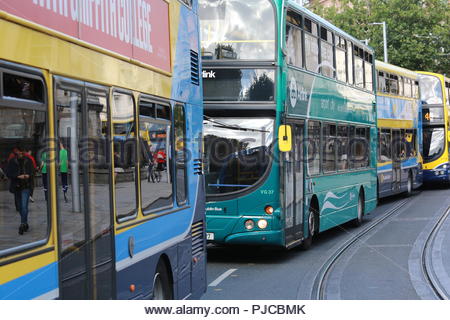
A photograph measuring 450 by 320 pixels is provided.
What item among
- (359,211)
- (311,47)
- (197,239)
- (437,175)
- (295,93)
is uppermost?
(311,47)

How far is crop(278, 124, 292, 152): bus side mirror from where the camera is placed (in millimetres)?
12766

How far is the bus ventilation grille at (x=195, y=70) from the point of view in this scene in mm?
→ 8711

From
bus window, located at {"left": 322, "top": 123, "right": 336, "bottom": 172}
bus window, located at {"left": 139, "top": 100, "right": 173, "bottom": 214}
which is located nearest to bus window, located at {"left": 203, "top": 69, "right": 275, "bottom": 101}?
bus window, located at {"left": 322, "top": 123, "right": 336, "bottom": 172}

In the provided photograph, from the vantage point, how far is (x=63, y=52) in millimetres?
5082

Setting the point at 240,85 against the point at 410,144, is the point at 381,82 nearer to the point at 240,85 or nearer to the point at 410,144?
the point at 410,144

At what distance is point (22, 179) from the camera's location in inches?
176

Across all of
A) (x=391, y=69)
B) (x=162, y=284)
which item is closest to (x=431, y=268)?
(x=162, y=284)

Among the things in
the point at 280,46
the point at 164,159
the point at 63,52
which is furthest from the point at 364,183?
the point at 63,52

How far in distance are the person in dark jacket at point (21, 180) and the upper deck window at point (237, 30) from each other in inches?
352

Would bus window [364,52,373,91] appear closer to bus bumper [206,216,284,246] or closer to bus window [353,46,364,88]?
bus window [353,46,364,88]

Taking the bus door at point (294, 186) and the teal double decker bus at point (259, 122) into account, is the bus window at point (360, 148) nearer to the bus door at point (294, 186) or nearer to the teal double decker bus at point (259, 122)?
the teal double decker bus at point (259, 122)

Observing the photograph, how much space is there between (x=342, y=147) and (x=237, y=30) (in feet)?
15.9

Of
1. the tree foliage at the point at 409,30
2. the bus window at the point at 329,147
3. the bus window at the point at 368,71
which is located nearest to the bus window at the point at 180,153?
the bus window at the point at 329,147
